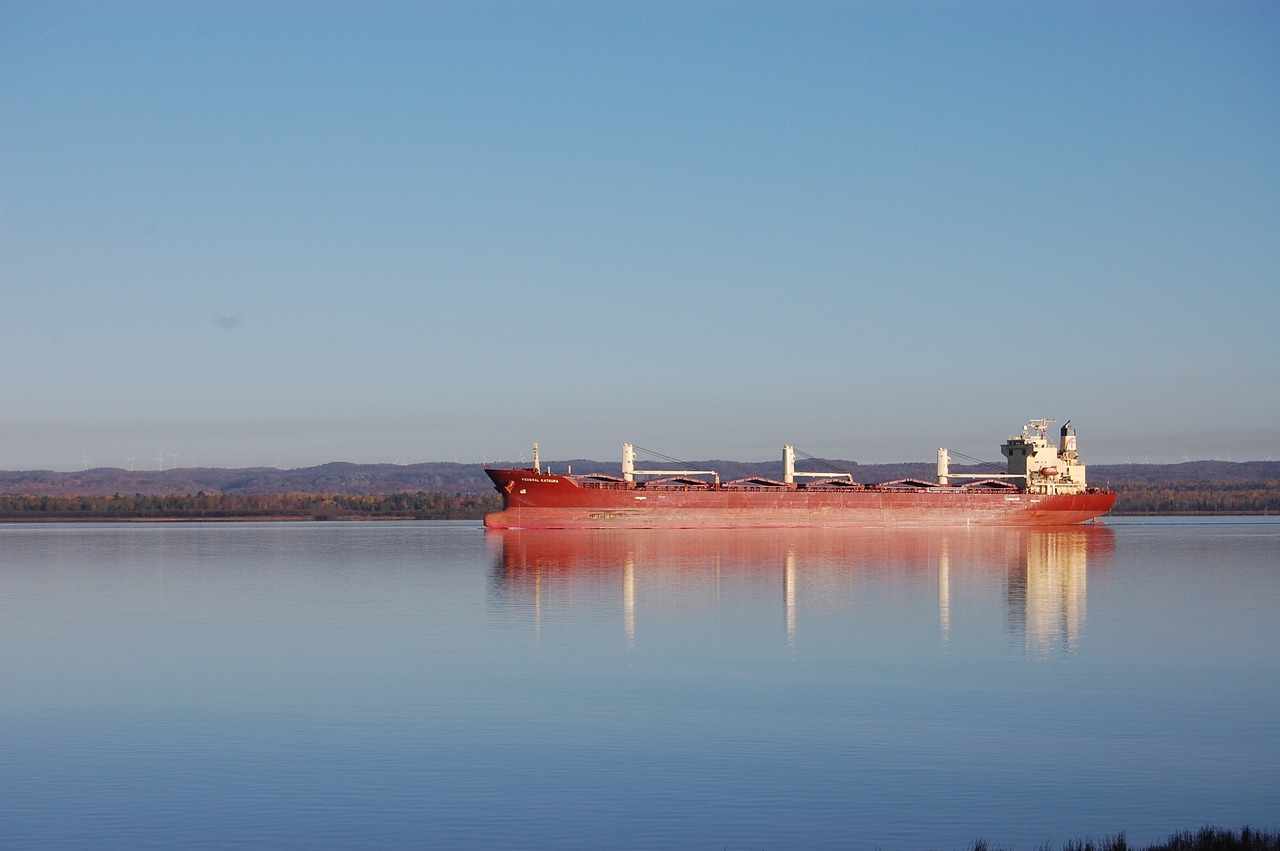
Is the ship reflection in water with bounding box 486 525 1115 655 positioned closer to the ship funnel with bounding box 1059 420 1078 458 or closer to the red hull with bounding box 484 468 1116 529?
the red hull with bounding box 484 468 1116 529

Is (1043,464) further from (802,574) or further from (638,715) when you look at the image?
(638,715)

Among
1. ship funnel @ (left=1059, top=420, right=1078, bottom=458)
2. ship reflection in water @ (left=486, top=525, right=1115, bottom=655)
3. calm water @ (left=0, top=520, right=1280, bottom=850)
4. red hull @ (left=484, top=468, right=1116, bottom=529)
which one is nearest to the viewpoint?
calm water @ (left=0, top=520, right=1280, bottom=850)

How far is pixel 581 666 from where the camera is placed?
61.0 ft

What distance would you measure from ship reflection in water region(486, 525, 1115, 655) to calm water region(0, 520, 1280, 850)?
0.77 feet

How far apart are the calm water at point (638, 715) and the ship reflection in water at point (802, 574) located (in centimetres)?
23

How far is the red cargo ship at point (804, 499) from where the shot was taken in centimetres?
6550

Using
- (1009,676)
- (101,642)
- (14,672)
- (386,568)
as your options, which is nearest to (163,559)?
(386,568)

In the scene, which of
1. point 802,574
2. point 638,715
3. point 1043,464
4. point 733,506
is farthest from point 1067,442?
point 638,715

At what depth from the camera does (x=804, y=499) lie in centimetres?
6869

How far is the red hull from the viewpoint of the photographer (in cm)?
6519

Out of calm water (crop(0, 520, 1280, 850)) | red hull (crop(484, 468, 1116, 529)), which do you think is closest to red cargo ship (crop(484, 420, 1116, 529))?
red hull (crop(484, 468, 1116, 529))

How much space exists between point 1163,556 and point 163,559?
33698 mm

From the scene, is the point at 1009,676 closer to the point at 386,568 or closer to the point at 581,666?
the point at 581,666

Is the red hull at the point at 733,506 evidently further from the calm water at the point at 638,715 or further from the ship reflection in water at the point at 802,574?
the calm water at the point at 638,715
